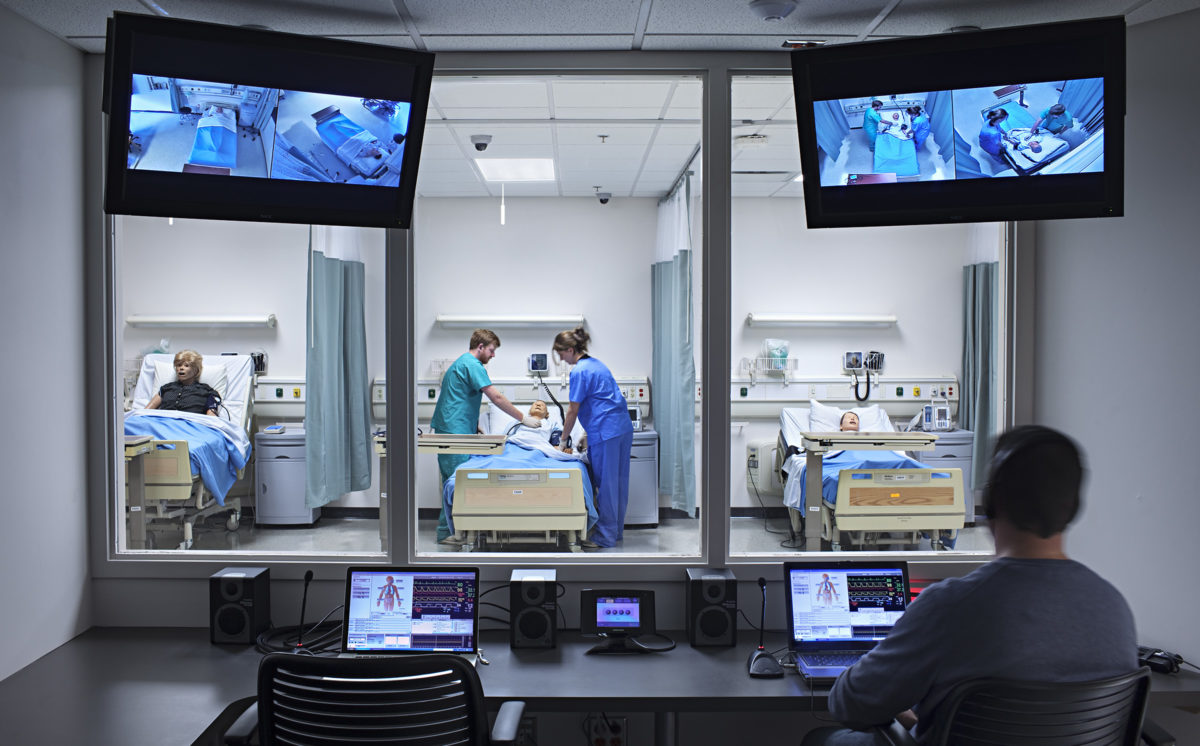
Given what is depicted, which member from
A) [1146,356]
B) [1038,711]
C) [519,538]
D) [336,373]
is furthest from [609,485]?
[1038,711]

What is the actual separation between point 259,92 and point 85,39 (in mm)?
1045

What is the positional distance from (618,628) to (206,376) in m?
4.12

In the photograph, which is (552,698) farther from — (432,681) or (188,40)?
(188,40)

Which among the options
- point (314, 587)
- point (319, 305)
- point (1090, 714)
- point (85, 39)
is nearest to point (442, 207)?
point (319, 305)

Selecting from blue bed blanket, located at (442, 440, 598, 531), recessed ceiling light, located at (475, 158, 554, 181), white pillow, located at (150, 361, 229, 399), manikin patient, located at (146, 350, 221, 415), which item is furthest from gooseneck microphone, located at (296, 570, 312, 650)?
recessed ceiling light, located at (475, 158, 554, 181)

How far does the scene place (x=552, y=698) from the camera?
2111 millimetres

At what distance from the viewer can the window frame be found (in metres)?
2.73

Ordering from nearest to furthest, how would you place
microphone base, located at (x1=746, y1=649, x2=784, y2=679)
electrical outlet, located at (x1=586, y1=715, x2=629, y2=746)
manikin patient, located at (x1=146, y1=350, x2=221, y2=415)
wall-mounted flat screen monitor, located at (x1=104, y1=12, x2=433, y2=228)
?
wall-mounted flat screen monitor, located at (x1=104, y1=12, x2=433, y2=228)
microphone base, located at (x1=746, y1=649, x2=784, y2=679)
electrical outlet, located at (x1=586, y1=715, x2=629, y2=746)
manikin patient, located at (x1=146, y1=350, x2=221, y2=415)

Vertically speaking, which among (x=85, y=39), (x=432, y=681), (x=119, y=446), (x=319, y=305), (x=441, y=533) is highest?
(x=85, y=39)

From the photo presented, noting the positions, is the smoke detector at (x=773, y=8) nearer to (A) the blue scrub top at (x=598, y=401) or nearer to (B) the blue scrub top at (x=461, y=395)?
(A) the blue scrub top at (x=598, y=401)

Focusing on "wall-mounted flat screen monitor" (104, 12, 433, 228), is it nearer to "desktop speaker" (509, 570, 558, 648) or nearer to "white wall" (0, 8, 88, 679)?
"white wall" (0, 8, 88, 679)

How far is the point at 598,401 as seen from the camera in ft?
16.2

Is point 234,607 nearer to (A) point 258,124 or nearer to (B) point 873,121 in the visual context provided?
(A) point 258,124

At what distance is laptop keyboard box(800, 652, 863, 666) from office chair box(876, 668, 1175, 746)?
0.79 metres
